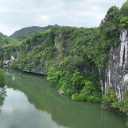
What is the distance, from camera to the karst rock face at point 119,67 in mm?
8953

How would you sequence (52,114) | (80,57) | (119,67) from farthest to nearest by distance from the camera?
(80,57) → (52,114) → (119,67)

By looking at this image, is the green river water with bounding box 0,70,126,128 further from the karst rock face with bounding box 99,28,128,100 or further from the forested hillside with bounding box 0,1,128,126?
the karst rock face with bounding box 99,28,128,100

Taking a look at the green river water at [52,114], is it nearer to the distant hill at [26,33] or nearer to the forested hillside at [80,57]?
the forested hillside at [80,57]

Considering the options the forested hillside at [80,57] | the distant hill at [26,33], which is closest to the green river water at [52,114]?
the forested hillside at [80,57]

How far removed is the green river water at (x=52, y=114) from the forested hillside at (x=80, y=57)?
93 centimetres

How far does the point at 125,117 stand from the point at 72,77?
6404 mm

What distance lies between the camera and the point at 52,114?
11094 millimetres

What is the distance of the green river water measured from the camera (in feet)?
31.5

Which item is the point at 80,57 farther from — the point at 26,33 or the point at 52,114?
the point at 26,33

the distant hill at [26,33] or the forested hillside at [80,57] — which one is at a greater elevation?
the distant hill at [26,33]

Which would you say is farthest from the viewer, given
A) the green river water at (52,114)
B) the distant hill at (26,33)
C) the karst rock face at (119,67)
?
the distant hill at (26,33)

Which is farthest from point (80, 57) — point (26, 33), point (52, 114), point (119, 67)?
point (26, 33)

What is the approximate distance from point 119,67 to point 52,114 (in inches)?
260

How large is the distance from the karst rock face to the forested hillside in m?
0.47
